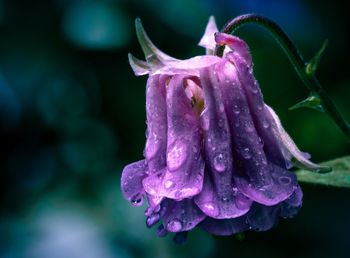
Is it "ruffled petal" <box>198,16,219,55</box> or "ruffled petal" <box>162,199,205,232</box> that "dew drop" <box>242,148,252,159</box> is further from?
"ruffled petal" <box>198,16,219,55</box>

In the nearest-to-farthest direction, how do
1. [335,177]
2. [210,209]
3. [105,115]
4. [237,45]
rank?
[210,209] → [237,45] → [335,177] → [105,115]

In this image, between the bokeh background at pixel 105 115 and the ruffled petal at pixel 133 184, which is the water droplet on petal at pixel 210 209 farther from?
the bokeh background at pixel 105 115

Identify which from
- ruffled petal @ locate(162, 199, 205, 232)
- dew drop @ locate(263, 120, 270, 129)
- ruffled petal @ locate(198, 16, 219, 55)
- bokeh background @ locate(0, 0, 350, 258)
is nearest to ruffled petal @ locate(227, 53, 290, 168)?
dew drop @ locate(263, 120, 270, 129)

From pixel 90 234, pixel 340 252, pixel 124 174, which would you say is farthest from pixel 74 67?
pixel 124 174

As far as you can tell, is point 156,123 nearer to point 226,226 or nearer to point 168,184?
point 168,184

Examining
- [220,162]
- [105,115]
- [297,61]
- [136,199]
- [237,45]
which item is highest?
[237,45]

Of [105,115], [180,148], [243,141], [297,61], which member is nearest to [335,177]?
[297,61]
